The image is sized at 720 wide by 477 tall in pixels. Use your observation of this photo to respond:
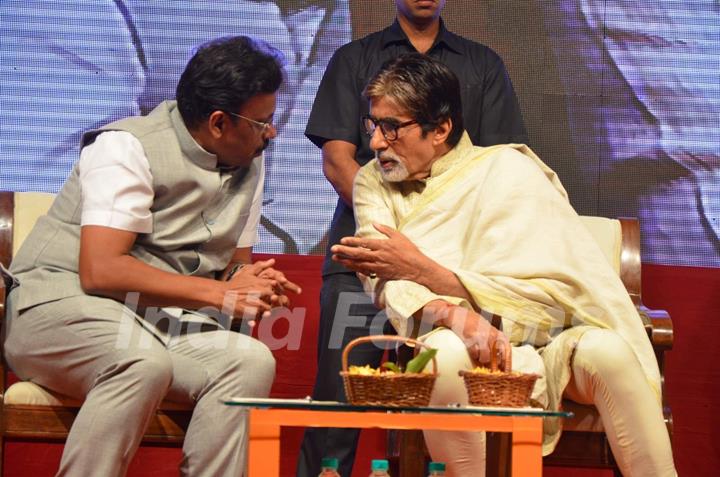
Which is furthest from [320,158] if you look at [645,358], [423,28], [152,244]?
[645,358]

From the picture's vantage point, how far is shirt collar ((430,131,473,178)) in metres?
3.50

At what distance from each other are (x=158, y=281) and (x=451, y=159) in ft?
3.27

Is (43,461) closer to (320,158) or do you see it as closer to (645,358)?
(320,158)

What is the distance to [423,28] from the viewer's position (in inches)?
165

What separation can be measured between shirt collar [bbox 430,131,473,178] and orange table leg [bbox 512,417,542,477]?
3.68ft

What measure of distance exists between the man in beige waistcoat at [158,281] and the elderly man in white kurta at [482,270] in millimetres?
347

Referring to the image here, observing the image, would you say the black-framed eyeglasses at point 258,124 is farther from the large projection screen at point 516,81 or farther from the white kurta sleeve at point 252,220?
the large projection screen at point 516,81

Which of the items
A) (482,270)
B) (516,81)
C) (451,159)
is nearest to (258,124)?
(451,159)

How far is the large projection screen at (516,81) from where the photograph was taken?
4.49m

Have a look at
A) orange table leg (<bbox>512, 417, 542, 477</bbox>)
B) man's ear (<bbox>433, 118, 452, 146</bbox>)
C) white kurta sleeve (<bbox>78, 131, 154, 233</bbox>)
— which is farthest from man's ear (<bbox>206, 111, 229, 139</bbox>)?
orange table leg (<bbox>512, 417, 542, 477</bbox>)

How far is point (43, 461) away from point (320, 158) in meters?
1.54

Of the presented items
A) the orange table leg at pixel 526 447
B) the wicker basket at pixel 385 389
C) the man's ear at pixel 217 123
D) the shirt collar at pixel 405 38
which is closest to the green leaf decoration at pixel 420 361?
the wicker basket at pixel 385 389

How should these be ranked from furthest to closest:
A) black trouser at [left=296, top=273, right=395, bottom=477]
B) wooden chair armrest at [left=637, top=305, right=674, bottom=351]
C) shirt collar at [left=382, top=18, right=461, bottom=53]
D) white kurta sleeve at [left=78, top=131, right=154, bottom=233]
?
shirt collar at [left=382, top=18, right=461, bottom=53]
black trouser at [left=296, top=273, right=395, bottom=477]
wooden chair armrest at [left=637, top=305, right=674, bottom=351]
white kurta sleeve at [left=78, top=131, right=154, bottom=233]

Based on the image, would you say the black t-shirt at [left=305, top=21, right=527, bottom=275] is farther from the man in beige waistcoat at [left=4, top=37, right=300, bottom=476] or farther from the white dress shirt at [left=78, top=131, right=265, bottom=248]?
the white dress shirt at [left=78, top=131, right=265, bottom=248]
